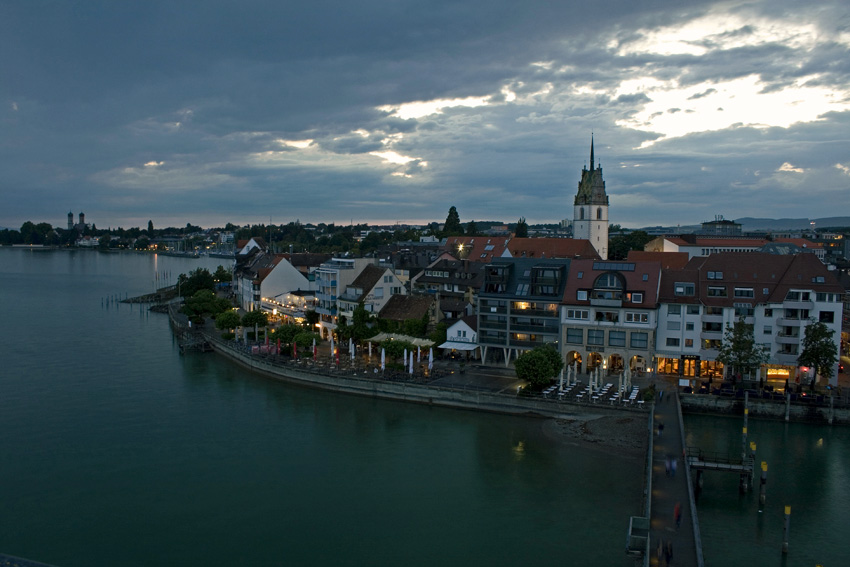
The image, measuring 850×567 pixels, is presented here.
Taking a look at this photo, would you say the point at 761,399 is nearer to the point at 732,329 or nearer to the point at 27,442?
the point at 732,329

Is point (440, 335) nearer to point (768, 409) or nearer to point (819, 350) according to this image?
point (768, 409)

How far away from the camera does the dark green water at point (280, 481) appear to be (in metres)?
20.6

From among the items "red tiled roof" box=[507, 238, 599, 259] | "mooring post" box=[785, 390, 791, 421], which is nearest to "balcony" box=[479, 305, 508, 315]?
"mooring post" box=[785, 390, 791, 421]

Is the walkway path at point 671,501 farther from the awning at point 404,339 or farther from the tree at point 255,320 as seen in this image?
the tree at point 255,320

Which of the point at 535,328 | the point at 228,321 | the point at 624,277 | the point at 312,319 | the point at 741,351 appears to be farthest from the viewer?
the point at 312,319

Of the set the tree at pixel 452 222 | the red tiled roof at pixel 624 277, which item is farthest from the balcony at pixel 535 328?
the tree at pixel 452 222

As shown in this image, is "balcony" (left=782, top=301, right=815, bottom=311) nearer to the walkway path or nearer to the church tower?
the walkway path

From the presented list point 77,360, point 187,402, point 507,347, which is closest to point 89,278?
point 77,360

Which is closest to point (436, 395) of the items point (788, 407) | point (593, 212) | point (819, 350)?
point (788, 407)

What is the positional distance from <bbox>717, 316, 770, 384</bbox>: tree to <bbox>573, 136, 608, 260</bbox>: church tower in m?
44.9

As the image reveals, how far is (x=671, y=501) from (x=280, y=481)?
14.4m

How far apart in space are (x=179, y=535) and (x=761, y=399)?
27.9 m

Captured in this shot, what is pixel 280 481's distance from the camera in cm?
2581

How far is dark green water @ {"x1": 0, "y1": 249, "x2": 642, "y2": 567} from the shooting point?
67.6 feet
